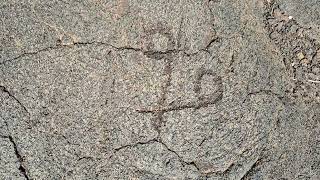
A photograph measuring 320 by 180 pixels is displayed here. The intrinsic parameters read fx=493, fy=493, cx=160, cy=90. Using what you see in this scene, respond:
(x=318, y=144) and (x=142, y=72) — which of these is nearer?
(x=142, y=72)

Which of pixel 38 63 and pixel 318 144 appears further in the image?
pixel 318 144

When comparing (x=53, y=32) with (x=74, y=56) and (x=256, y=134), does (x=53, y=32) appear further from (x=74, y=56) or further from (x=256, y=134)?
(x=256, y=134)

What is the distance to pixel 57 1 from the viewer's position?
6.86 feet

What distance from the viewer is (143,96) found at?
6.86 feet

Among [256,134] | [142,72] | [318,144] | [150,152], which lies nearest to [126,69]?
[142,72]

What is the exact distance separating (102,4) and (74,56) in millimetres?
259

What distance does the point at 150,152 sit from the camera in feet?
6.83

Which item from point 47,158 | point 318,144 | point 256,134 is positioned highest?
point 47,158

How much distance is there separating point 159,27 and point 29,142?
→ 73cm

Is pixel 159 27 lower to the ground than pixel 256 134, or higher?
higher

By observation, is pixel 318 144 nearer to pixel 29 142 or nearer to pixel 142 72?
pixel 142 72

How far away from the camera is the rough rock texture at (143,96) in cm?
204

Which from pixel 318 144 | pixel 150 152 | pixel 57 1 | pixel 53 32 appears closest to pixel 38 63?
pixel 53 32

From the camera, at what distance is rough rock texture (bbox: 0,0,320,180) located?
2.04 metres
